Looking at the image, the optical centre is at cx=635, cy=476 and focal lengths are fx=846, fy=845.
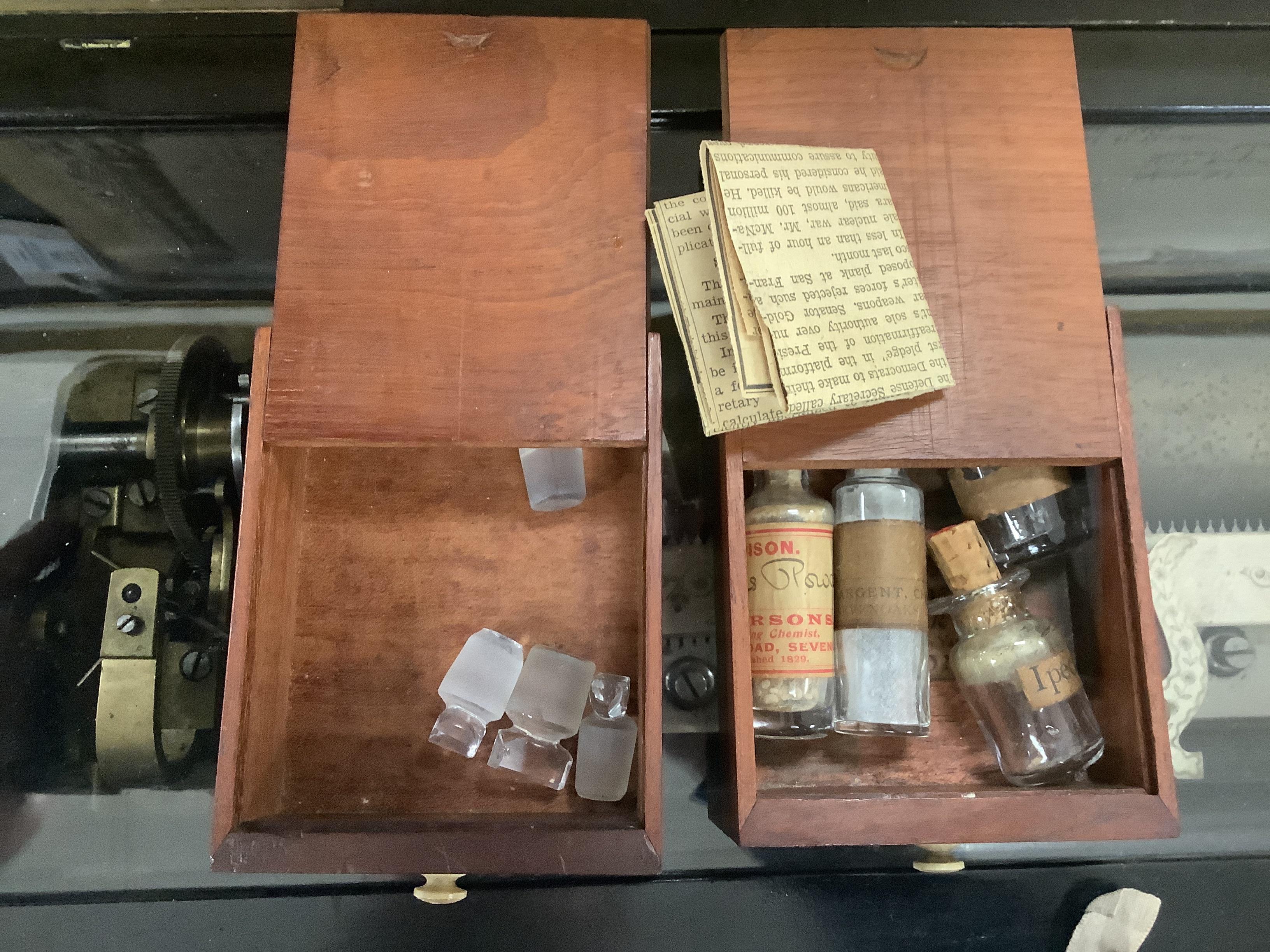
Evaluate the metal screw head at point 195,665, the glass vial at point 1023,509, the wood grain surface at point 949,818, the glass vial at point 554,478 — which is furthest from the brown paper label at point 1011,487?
the metal screw head at point 195,665

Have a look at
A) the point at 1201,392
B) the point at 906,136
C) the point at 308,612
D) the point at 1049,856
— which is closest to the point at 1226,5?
the point at 1201,392

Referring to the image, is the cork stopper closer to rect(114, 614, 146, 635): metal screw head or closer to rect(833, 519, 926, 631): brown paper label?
rect(833, 519, 926, 631): brown paper label

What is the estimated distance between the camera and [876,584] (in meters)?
0.70

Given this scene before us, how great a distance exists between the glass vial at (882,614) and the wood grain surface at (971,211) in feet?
0.23

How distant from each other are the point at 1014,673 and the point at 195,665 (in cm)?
76

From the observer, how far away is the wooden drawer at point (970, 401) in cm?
62

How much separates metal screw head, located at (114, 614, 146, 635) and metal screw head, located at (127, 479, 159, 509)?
11 centimetres

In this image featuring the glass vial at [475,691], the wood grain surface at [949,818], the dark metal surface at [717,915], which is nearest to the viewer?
the wood grain surface at [949,818]

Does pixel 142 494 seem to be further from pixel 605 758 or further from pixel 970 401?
pixel 970 401

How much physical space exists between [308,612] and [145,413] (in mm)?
318

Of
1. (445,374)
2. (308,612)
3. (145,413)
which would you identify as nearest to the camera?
(445,374)

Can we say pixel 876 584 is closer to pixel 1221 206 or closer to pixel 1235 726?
pixel 1235 726

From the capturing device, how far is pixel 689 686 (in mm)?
839

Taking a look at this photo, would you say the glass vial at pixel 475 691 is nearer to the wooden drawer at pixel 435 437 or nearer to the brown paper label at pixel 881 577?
the wooden drawer at pixel 435 437
